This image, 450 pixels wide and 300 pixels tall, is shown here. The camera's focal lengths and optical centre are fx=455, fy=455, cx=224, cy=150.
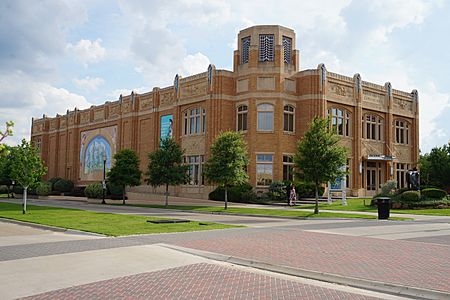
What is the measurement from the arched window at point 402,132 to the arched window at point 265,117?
1837 cm

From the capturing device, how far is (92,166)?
6397 centimetres

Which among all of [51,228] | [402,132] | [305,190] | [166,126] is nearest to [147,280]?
[51,228]

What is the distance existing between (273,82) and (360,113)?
425 inches

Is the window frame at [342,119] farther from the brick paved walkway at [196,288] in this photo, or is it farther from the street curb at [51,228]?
the brick paved walkway at [196,288]

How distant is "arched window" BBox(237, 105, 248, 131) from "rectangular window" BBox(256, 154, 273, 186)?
3.33 meters

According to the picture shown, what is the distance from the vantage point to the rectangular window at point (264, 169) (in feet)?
136

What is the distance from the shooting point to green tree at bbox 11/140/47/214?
25.6 meters

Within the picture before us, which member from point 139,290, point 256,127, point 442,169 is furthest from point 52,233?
point 442,169

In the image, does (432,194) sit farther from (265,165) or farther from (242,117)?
(242,117)

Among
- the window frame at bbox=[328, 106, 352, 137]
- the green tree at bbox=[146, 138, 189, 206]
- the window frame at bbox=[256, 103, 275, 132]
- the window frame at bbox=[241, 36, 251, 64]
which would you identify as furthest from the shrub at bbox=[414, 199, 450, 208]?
the window frame at bbox=[241, 36, 251, 64]

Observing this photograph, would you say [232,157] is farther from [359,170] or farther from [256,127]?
[359,170]

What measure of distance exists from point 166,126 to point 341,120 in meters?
18.9

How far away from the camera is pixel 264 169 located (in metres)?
41.6

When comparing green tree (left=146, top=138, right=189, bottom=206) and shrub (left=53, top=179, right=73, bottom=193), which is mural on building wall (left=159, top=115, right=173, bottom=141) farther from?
shrub (left=53, top=179, right=73, bottom=193)
